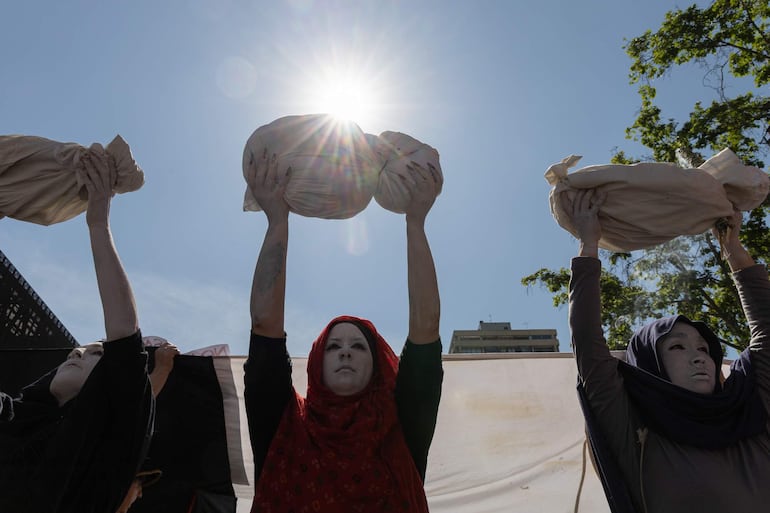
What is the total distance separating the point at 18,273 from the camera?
256 inches

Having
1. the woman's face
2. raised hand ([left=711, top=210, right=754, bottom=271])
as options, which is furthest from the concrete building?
the woman's face

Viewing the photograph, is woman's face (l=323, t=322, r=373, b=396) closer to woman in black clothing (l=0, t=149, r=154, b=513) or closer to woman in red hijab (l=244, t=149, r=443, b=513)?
woman in red hijab (l=244, t=149, r=443, b=513)

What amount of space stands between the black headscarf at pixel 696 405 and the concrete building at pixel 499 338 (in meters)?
91.3

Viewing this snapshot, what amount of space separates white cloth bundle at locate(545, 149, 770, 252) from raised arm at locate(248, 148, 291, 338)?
119 cm

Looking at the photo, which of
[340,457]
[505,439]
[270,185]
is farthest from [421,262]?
[505,439]

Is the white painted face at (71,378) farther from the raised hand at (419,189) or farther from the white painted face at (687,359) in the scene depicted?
the white painted face at (687,359)

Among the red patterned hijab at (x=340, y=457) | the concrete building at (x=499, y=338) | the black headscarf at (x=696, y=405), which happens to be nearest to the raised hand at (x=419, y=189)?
the red patterned hijab at (x=340, y=457)

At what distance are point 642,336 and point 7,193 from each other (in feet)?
8.99

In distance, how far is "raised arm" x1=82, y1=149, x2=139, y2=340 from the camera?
2111 millimetres

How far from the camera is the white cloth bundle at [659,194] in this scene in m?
2.52

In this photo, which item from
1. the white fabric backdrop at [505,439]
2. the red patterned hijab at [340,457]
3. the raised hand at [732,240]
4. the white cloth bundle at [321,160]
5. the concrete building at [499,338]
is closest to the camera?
the red patterned hijab at [340,457]

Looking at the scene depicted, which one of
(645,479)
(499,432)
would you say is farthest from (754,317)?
(499,432)

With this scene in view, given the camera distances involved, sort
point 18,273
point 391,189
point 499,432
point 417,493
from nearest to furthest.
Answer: point 417,493
point 391,189
point 499,432
point 18,273

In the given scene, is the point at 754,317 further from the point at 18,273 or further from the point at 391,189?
the point at 18,273
